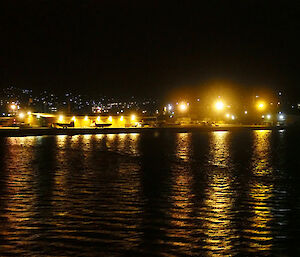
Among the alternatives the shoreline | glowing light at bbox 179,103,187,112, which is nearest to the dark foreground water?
the shoreline

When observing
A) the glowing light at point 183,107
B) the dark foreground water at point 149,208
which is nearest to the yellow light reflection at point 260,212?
the dark foreground water at point 149,208

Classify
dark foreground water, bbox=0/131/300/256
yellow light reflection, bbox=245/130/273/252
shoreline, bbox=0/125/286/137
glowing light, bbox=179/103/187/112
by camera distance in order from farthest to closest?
glowing light, bbox=179/103/187/112, shoreline, bbox=0/125/286/137, yellow light reflection, bbox=245/130/273/252, dark foreground water, bbox=0/131/300/256

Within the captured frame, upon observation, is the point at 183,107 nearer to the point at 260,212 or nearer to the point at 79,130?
the point at 79,130

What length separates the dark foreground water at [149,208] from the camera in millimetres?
6035

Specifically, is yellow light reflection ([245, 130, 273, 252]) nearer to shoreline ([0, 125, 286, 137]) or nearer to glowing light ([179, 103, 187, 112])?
shoreline ([0, 125, 286, 137])

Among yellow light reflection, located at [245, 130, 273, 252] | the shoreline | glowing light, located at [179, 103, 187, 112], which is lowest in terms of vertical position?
yellow light reflection, located at [245, 130, 273, 252]

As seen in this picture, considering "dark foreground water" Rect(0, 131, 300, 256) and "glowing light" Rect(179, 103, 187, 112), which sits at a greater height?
"glowing light" Rect(179, 103, 187, 112)

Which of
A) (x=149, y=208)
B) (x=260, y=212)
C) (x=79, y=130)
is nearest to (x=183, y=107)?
(x=79, y=130)

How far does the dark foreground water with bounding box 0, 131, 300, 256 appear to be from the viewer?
19.8ft

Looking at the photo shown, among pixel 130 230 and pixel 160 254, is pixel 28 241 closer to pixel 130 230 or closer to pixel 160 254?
pixel 130 230

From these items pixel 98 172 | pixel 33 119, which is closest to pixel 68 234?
pixel 98 172

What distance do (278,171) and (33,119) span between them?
41.5m

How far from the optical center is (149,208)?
848 cm

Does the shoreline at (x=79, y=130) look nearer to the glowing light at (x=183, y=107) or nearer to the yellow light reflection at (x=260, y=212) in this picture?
the glowing light at (x=183, y=107)
